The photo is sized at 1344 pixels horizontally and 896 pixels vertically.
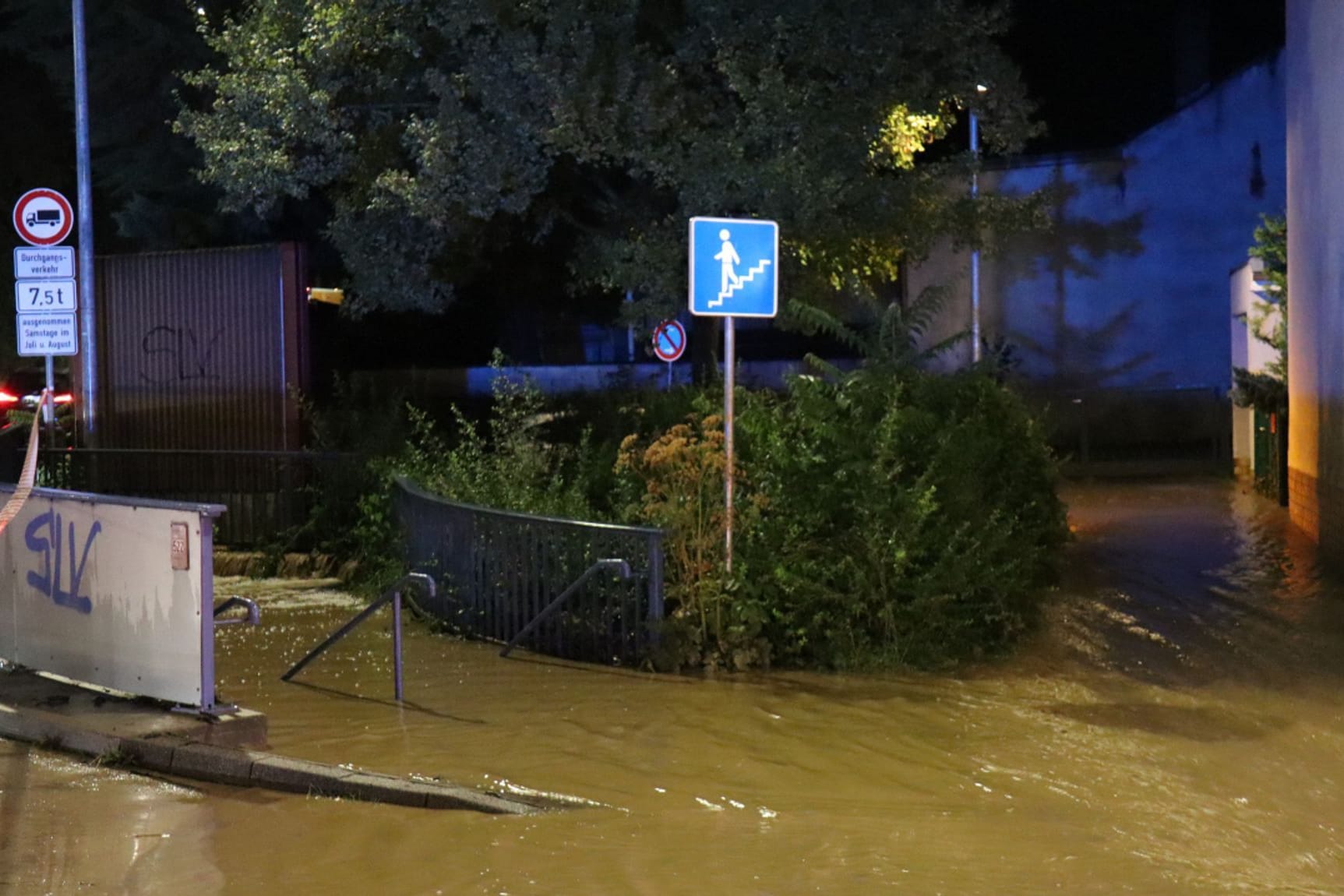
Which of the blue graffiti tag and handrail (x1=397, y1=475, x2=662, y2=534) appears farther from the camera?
handrail (x1=397, y1=475, x2=662, y2=534)

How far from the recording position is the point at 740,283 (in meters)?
10.4

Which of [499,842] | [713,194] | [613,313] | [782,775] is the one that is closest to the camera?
[499,842]

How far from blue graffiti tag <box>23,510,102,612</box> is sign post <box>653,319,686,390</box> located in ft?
51.9

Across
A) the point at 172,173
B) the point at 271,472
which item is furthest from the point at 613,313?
the point at 271,472

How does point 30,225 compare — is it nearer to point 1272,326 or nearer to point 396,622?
point 396,622

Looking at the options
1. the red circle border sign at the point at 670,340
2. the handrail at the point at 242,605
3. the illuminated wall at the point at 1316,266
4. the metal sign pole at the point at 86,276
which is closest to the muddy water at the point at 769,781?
the handrail at the point at 242,605

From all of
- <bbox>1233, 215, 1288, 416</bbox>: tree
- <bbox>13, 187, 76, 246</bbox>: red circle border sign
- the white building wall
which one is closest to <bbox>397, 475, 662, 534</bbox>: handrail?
<bbox>13, 187, 76, 246</bbox>: red circle border sign

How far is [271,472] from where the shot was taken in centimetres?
1555

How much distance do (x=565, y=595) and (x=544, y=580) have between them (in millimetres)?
622

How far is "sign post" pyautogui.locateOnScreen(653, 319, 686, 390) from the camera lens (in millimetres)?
24812

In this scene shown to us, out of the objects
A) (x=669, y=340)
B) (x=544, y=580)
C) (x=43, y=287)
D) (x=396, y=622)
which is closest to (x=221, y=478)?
(x=43, y=287)

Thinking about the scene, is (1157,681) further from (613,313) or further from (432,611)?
(613,313)

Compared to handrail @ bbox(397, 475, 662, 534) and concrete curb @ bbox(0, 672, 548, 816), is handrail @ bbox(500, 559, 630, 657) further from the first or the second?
concrete curb @ bbox(0, 672, 548, 816)

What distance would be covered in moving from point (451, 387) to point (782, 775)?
74.9ft
